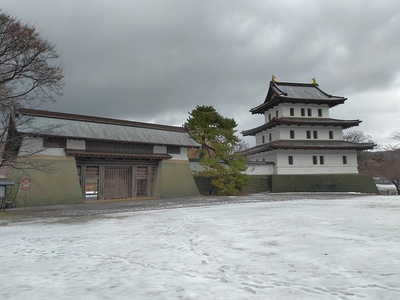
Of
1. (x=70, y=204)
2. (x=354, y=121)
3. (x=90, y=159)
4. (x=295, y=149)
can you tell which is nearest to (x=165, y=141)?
(x=90, y=159)

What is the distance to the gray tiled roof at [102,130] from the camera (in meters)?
19.4

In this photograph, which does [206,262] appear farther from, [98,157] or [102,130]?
[102,130]

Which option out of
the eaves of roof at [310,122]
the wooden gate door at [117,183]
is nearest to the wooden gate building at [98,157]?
the wooden gate door at [117,183]

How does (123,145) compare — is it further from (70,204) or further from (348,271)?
(348,271)

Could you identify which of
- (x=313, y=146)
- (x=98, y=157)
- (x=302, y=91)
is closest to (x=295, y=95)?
(x=302, y=91)

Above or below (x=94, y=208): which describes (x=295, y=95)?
above

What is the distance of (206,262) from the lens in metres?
5.20

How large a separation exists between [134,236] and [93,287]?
3.81 meters

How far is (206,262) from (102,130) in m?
19.6

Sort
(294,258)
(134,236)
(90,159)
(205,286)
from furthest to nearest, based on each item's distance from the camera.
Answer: (90,159)
(134,236)
(294,258)
(205,286)

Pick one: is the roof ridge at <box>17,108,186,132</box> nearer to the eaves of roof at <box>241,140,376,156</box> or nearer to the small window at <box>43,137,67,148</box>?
the small window at <box>43,137,67,148</box>

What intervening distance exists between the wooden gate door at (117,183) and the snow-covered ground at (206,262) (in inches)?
554

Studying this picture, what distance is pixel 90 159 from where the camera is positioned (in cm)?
2175

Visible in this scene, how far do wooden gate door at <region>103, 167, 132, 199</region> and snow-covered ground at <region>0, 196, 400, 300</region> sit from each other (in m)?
14.1
